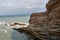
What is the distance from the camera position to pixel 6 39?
29.0 metres

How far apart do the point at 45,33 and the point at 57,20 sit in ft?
13.1

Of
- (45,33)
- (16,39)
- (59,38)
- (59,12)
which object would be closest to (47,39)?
(45,33)

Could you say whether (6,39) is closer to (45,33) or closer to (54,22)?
(45,33)

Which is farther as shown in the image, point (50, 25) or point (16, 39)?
point (16, 39)

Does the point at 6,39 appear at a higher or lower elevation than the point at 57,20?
lower

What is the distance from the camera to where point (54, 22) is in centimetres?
2036

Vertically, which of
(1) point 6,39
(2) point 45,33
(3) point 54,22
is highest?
(3) point 54,22

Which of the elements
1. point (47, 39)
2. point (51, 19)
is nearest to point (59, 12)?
point (51, 19)

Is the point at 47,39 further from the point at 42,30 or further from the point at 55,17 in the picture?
the point at 55,17

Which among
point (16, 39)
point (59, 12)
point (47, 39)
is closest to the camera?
point (59, 12)

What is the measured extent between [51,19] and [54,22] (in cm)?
127

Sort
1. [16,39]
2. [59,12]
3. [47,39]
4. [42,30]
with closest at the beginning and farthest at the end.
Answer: [59,12]
[47,39]
[42,30]
[16,39]

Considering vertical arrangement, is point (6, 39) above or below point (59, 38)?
below

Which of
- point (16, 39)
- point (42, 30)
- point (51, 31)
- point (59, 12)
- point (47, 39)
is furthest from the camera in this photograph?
point (16, 39)
